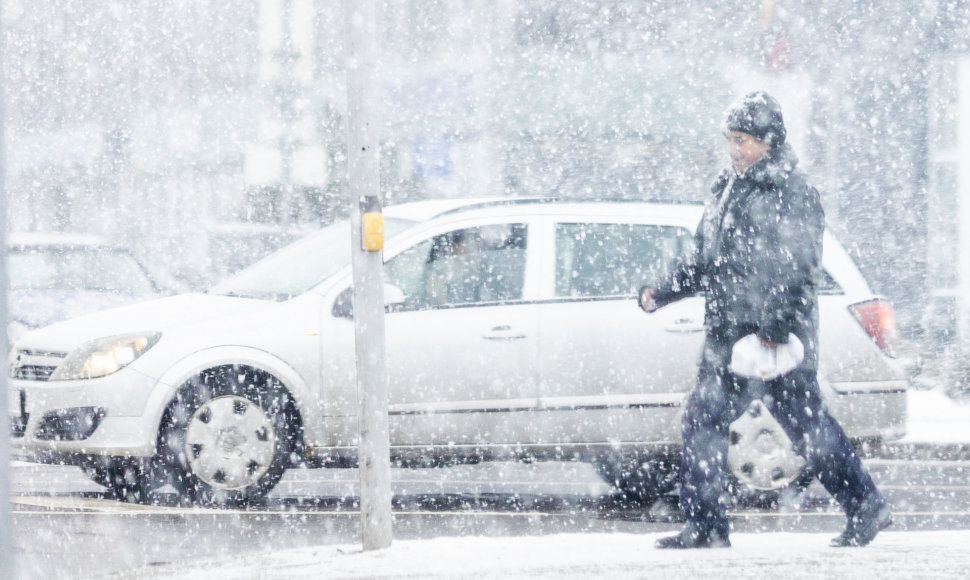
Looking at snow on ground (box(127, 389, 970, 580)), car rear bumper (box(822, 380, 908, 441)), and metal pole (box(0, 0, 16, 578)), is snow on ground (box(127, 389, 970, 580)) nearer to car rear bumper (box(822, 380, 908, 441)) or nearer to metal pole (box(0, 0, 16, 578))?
car rear bumper (box(822, 380, 908, 441))

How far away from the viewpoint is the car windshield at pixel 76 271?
12398 millimetres

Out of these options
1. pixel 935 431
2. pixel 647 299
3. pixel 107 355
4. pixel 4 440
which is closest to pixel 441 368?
pixel 107 355

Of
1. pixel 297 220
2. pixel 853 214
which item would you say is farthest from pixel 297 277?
pixel 297 220

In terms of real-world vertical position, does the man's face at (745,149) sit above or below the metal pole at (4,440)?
above

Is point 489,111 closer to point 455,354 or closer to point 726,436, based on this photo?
point 455,354

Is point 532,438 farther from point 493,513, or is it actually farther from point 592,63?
point 592,63

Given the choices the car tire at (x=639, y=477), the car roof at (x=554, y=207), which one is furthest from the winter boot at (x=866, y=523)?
the car roof at (x=554, y=207)

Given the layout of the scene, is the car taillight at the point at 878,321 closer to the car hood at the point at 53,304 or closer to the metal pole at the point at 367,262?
the metal pole at the point at 367,262

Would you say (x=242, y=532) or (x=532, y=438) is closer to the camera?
(x=242, y=532)

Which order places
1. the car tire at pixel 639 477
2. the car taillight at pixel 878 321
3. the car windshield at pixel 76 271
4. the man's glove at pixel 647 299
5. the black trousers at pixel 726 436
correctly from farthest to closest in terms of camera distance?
the car windshield at pixel 76 271, the car tire at pixel 639 477, the car taillight at pixel 878 321, the man's glove at pixel 647 299, the black trousers at pixel 726 436

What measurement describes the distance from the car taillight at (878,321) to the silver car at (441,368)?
11mm

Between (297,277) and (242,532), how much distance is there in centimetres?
157

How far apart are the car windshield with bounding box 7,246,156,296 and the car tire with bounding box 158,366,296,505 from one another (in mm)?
5382

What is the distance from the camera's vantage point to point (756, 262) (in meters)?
5.54
